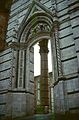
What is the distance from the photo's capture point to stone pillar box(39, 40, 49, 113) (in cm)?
1042

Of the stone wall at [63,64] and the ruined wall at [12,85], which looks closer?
the stone wall at [63,64]

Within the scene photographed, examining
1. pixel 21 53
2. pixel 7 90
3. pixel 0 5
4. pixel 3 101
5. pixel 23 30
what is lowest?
pixel 3 101

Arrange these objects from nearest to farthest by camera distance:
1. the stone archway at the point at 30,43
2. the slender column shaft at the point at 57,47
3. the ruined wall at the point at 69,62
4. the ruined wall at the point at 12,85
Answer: the ruined wall at the point at 69,62, the slender column shaft at the point at 57,47, the ruined wall at the point at 12,85, the stone archway at the point at 30,43

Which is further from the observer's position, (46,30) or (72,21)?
(46,30)

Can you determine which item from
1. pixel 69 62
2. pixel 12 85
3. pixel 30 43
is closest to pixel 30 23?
pixel 30 43

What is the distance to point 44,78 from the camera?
1120cm

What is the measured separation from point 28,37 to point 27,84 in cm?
261

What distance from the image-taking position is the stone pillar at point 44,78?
34.2 feet

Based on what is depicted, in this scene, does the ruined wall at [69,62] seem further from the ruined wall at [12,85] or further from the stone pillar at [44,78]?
the stone pillar at [44,78]

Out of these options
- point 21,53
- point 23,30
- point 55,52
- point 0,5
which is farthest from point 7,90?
point 0,5

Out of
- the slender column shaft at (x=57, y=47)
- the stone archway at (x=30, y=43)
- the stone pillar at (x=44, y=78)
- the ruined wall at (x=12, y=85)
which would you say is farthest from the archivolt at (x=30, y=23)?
the stone pillar at (x=44, y=78)

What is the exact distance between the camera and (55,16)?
829cm

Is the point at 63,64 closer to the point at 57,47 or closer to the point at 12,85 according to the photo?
the point at 57,47

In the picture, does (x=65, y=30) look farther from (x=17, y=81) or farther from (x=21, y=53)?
(x=17, y=81)
